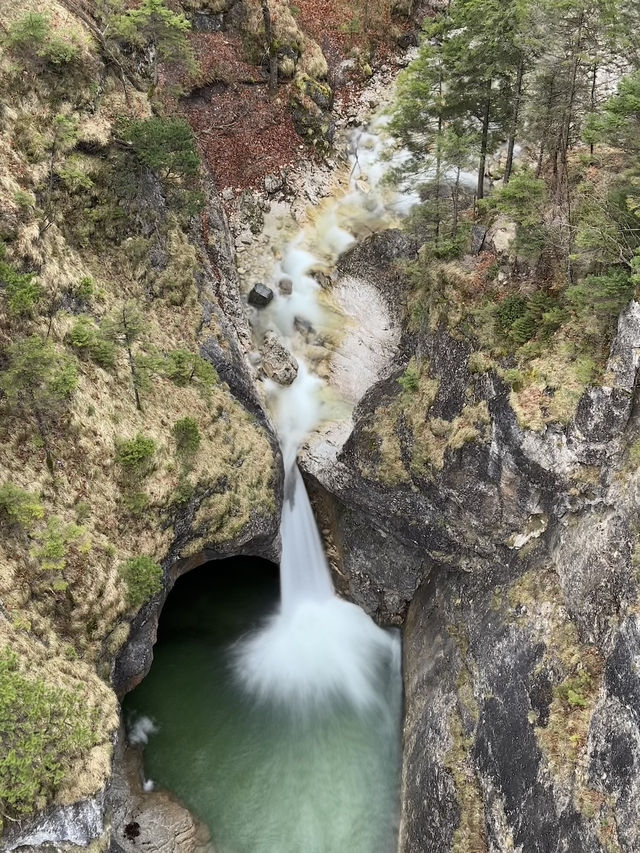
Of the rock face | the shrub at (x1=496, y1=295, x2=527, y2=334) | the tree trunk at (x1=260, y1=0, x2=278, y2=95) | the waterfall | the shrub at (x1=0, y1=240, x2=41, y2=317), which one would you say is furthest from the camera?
the tree trunk at (x1=260, y1=0, x2=278, y2=95)

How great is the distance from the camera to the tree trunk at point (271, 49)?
32.6 m

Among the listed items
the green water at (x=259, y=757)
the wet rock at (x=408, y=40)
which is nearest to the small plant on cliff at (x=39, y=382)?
the green water at (x=259, y=757)

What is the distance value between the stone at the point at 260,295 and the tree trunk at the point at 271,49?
13759 millimetres

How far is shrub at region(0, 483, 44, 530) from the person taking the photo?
47.7ft

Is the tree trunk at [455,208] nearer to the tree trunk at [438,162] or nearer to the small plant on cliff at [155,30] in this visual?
the tree trunk at [438,162]

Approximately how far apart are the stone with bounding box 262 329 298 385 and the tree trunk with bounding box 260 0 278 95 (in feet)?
56.2

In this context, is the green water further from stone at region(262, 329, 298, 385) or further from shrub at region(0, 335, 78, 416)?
shrub at region(0, 335, 78, 416)

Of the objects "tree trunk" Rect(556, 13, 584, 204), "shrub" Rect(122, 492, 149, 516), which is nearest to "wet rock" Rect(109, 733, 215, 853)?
"shrub" Rect(122, 492, 149, 516)

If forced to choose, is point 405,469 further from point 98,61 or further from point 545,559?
point 98,61

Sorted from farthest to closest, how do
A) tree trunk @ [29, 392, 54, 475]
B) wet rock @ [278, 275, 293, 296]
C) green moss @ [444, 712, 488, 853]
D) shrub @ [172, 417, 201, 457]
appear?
wet rock @ [278, 275, 293, 296] → shrub @ [172, 417, 201, 457] → green moss @ [444, 712, 488, 853] → tree trunk @ [29, 392, 54, 475]

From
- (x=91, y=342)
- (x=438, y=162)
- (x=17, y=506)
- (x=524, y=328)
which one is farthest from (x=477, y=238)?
(x=17, y=506)

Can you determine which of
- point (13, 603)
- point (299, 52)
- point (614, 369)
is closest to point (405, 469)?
point (614, 369)

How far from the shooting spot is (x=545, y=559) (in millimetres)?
17703

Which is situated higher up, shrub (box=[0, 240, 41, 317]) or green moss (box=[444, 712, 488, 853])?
shrub (box=[0, 240, 41, 317])
